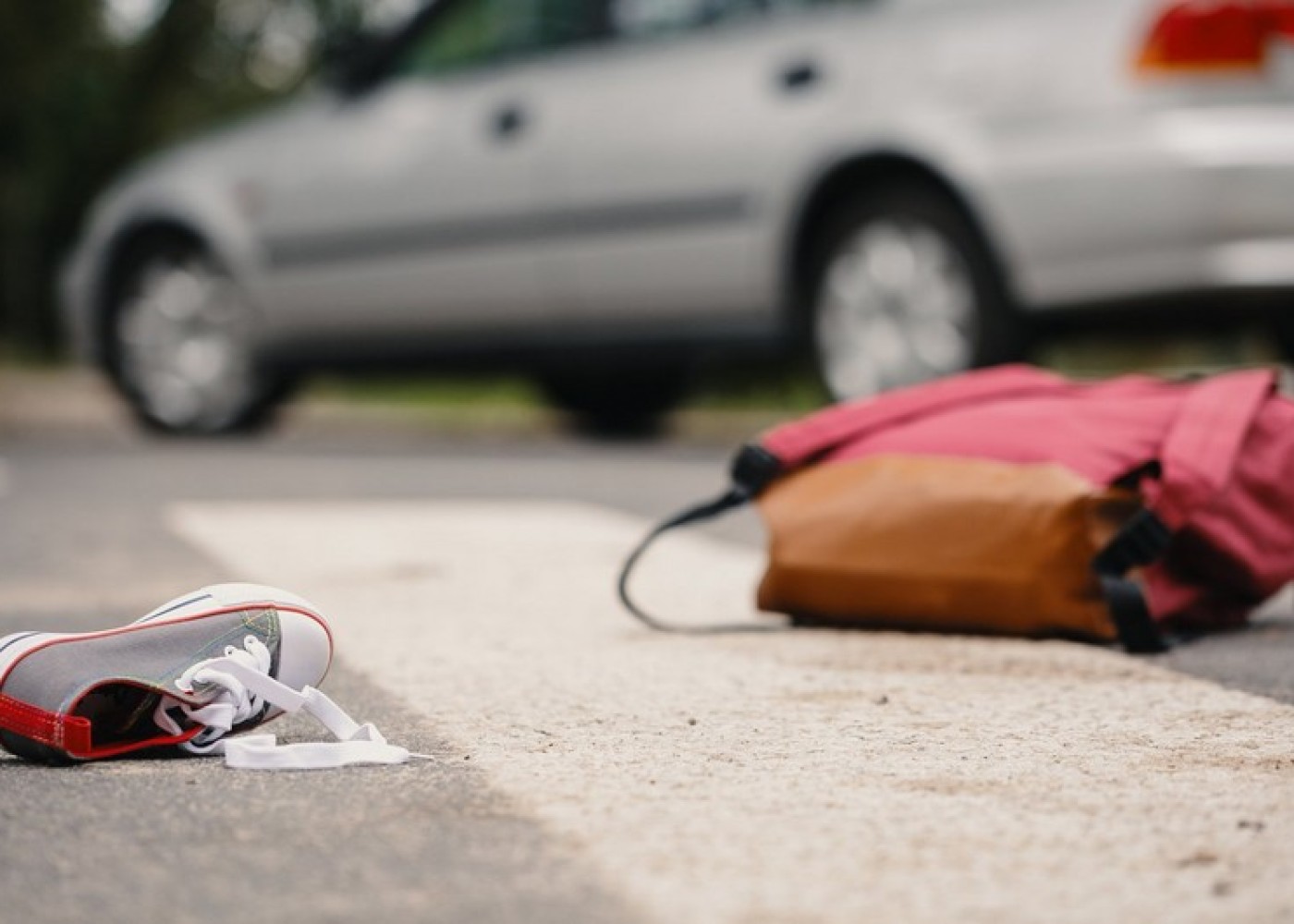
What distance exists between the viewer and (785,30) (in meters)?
6.51

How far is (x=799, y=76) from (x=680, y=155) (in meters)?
0.46

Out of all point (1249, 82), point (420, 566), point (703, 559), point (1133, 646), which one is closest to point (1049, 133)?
point (1249, 82)

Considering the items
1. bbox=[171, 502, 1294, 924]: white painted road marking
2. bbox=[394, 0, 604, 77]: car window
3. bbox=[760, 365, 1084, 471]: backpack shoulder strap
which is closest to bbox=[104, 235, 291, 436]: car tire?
bbox=[394, 0, 604, 77]: car window

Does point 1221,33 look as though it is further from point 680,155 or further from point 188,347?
point 188,347

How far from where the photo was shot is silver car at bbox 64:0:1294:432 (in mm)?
5652

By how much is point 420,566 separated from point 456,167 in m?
3.25

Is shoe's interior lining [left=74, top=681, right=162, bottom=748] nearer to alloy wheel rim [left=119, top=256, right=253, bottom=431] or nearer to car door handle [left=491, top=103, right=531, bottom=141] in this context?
car door handle [left=491, top=103, right=531, bottom=141]

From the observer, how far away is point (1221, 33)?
18.2 ft

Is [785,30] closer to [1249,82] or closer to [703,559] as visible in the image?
[1249,82]

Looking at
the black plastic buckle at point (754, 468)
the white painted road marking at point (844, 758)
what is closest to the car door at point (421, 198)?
the white painted road marking at point (844, 758)

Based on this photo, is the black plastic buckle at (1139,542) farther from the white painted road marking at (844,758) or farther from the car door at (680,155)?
the car door at (680,155)

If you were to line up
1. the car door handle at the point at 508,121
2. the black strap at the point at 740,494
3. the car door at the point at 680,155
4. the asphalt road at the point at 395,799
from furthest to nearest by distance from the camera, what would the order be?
1. the car door handle at the point at 508,121
2. the car door at the point at 680,155
3. the black strap at the point at 740,494
4. the asphalt road at the point at 395,799

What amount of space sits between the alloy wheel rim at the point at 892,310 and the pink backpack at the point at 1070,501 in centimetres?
272

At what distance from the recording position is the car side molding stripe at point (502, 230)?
671 cm
